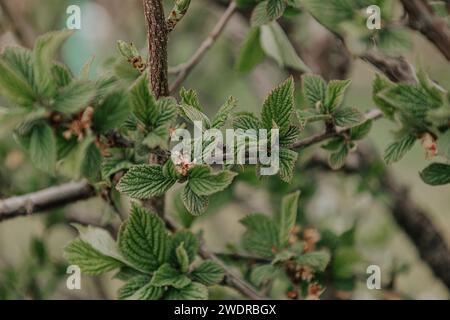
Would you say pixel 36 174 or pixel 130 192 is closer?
pixel 130 192

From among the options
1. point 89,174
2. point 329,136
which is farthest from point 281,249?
point 89,174

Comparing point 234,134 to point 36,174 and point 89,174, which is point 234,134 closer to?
point 89,174

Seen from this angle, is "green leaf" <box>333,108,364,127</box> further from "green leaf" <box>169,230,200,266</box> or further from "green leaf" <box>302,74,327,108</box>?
"green leaf" <box>169,230,200,266</box>

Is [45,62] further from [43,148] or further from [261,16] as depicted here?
[261,16]

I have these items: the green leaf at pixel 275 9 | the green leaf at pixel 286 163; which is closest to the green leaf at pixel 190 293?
the green leaf at pixel 286 163

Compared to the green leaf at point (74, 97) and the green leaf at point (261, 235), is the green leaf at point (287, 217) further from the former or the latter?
the green leaf at point (74, 97)

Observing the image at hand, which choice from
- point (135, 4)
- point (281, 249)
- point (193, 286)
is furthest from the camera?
point (135, 4)
